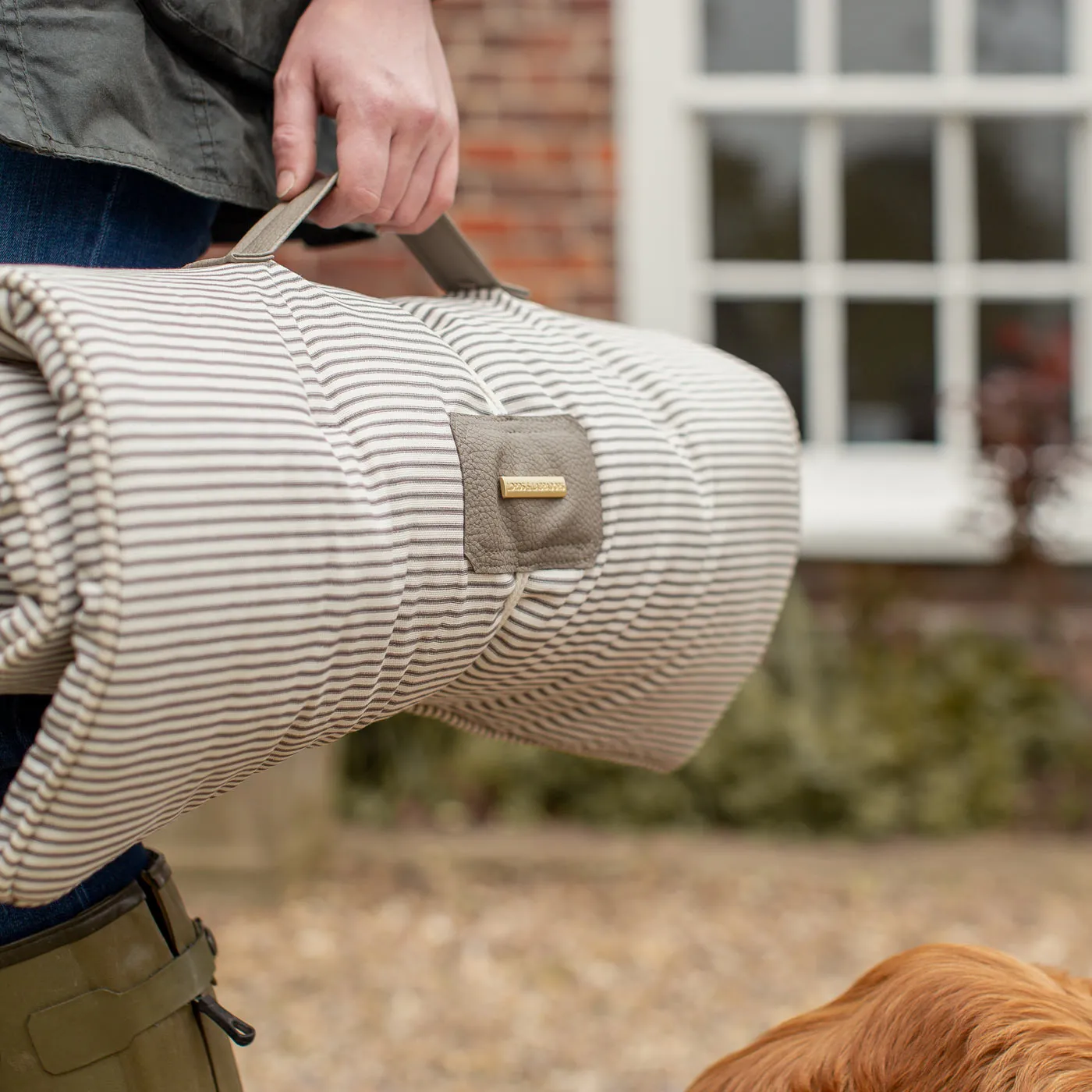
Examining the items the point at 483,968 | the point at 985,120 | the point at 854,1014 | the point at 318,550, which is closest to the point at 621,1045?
the point at 483,968

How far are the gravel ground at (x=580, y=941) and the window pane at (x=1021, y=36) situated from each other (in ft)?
7.89

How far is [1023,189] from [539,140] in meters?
1.58

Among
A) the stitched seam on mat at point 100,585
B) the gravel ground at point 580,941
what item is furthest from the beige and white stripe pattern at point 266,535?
the gravel ground at point 580,941

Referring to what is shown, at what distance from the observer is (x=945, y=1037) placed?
78 cm

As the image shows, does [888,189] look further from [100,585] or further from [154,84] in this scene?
[100,585]

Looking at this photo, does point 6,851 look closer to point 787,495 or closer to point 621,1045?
point 787,495

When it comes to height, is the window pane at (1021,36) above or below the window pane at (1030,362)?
above

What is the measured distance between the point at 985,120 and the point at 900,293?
0.60m

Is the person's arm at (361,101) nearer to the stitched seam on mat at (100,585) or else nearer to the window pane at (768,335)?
the stitched seam on mat at (100,585)

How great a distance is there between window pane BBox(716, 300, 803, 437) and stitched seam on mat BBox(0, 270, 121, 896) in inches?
146

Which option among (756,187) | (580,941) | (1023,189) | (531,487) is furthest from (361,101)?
(1023,189)

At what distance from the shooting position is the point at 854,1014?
864 millimetres

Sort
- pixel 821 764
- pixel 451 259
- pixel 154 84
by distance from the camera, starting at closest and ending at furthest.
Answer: pixel 154 84
pixel 451 259
pixel 821 764

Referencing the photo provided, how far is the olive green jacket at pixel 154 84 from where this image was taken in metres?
0.82
